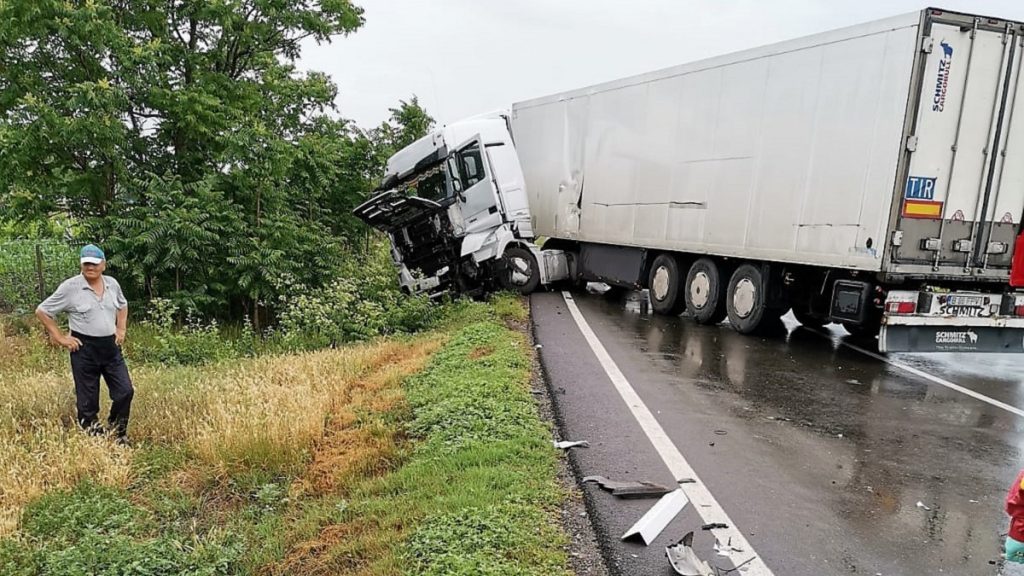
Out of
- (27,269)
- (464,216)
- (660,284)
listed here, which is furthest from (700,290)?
(27,269)

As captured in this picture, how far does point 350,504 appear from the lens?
4.12 meters

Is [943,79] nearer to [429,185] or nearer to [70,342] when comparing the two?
[429,185]

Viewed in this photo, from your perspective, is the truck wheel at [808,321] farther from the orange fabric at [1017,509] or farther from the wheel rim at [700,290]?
the orange fabric at [1017,509]

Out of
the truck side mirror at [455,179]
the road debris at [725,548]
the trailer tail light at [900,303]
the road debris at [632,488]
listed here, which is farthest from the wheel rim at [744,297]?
the road debris at [725,548]

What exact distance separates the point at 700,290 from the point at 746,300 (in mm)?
944

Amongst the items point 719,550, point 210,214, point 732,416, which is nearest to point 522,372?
point 732,416

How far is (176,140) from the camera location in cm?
1306

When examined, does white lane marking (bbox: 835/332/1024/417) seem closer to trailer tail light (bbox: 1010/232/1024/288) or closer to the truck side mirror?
trailer tail light (bbox: 1010/232/1024/288)

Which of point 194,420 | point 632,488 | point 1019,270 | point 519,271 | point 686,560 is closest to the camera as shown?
point 686,560

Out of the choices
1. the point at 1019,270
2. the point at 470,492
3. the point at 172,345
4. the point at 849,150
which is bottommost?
the point at 172,345

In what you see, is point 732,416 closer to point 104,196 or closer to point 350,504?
point 350,504

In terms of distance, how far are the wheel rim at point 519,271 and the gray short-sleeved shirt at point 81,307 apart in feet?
25.6

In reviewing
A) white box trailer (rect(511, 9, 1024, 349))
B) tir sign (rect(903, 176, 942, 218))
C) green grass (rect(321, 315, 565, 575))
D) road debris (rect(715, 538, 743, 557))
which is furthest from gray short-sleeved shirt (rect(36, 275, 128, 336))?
tir sign (rect(903, 176, 942, 218))

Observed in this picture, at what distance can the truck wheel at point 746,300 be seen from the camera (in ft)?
29.8
